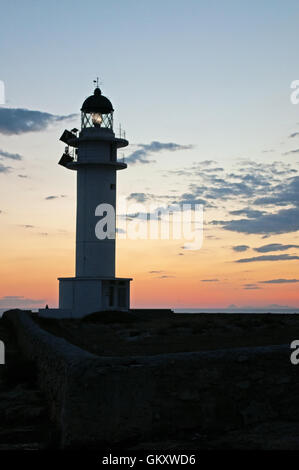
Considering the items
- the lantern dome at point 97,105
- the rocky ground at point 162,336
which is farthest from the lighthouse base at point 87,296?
the lantern dome at point 97,105

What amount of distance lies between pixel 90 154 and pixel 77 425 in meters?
28.9

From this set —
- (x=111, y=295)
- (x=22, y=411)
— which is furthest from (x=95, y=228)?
(x=22, y=411)

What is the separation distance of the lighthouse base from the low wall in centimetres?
2567

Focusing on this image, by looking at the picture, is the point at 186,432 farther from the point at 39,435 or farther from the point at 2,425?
the point at 2,425

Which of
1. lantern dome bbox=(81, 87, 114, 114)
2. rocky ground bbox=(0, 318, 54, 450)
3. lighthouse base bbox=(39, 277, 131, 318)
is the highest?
lantern dome bbox=(81, 87, 114, 114)

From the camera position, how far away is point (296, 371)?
828 cm

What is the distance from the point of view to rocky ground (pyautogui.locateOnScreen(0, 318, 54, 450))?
7.99 m

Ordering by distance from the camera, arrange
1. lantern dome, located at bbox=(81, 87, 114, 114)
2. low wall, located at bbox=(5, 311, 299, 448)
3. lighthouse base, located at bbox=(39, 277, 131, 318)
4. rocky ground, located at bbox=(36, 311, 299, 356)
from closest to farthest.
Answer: low wall, located at bbox=(5, 311, 299, 448) < rocky ground, located at bbox=(36, 311, 299, 356) < lighthouse base, located at bbox=(39, 277, 131, 318) < lantern dome, located at bbox=(81, 87, 114, 114)

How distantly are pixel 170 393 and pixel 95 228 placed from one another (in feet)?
90.5

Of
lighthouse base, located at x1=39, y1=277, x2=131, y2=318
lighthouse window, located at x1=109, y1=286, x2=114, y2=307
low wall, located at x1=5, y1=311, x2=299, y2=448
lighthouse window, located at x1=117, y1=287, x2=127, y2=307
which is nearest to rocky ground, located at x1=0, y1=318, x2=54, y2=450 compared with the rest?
low wall, located at x1=5, y1=311, x2=299, y2=448

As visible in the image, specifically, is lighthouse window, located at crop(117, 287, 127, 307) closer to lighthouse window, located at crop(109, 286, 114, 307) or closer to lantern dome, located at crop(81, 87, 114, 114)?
lighthouse window, located at crop(109, 286, 114, 307)

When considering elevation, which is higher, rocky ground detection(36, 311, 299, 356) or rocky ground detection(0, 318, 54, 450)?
rocky ground detection(36, 311, 299, 356)

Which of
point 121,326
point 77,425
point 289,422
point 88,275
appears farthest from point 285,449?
point 88,275

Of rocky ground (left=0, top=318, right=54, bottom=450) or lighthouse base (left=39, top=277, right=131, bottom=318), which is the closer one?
rocky ground (left=0, top=318, right=54, bottom=450)
